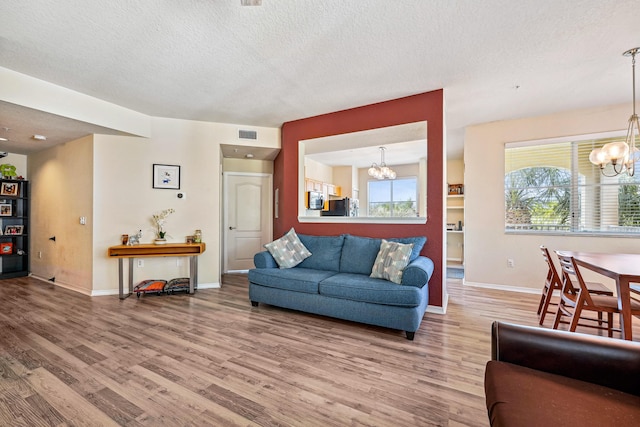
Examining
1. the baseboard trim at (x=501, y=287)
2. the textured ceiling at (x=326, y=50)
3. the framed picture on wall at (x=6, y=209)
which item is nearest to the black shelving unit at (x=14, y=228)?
the framed picture on wall at (x=6, y=209)

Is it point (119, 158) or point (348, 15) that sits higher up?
point (348, 15)

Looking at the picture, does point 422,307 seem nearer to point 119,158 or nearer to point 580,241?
point 580,241

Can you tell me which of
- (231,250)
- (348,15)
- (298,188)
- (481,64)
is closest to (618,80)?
(481,64)

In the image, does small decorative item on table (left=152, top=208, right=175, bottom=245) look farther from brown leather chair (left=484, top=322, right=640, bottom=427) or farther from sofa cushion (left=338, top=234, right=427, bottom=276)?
brown leather chair (left=484, top=322, right=640, bottom=427)

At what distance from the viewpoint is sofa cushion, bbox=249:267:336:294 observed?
3006mm

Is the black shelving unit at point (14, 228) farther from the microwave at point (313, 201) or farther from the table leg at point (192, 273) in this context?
the microwave at point (313, 201)

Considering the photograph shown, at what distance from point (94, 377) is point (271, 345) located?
50.0 inches

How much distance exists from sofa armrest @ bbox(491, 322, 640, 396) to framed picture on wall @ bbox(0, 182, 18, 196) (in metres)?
7.58

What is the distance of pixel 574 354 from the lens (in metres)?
1.13

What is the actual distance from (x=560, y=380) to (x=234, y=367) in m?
1.95

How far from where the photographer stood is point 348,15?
202cm

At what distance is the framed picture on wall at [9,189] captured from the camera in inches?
191

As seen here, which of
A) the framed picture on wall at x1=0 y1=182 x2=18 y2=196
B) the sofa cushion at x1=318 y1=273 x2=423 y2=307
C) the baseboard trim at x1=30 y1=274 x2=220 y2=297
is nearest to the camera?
the sofa cushion at x1=318 y1=273 x2=423 y2=307

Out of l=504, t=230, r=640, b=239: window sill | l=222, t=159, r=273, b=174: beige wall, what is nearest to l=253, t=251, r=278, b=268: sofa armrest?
l=222, t=159, r=273, b=174: beige wall
